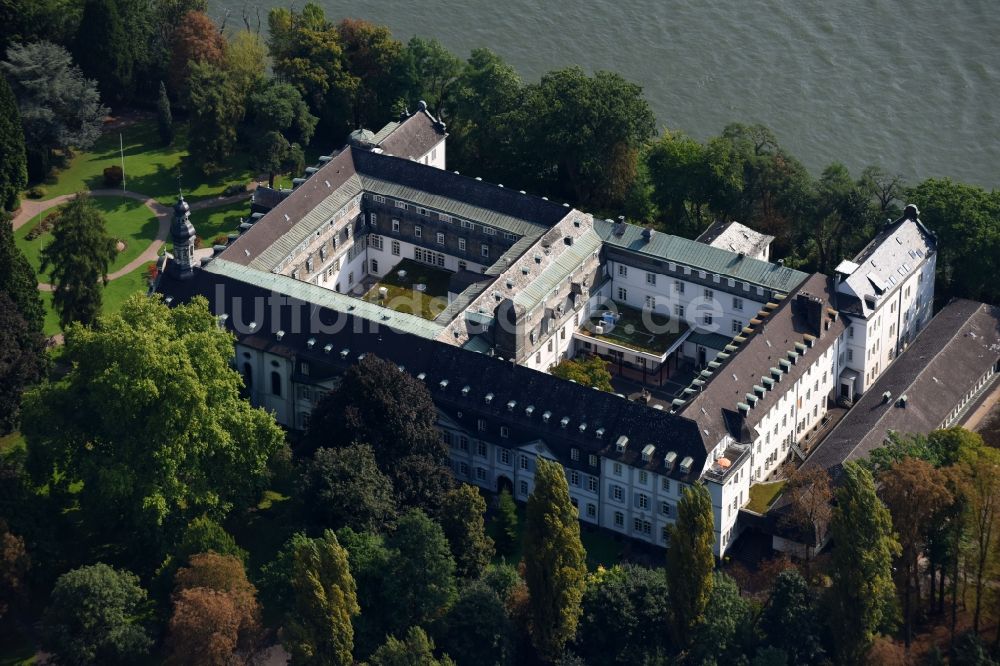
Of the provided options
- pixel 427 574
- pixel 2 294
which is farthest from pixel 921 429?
pixel 2 294

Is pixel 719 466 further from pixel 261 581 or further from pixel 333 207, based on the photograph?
pixel 333 207

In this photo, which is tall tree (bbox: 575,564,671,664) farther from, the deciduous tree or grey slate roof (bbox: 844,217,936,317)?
grey slate roof (bbox: 844,217,936,317)

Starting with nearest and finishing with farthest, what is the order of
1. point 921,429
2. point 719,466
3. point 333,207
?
1. point 719,466
2. point 921,429
3. point 333,207

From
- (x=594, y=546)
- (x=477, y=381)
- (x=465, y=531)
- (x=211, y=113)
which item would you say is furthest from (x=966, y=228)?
(x=211, y=113)

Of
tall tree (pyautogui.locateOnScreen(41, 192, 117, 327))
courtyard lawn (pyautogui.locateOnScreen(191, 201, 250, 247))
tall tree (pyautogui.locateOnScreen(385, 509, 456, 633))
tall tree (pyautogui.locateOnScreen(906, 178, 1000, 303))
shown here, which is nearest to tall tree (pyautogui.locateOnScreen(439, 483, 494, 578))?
tall tree (pyautogui.locateOnScreen(385, 509, 456, 633))

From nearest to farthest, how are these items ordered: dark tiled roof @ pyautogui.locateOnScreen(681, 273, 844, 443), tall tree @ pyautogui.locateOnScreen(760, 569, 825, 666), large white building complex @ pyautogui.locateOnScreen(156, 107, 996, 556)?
tall tree @ pyautogui.locateOnScreen(760, 569, 825, 666) → dark tiled roof @ pyautogui.locateOnScreen(681, 273, 844, 443) → large white building complex @ pyautogui.locateOnScreen(156, 107, 996, 556)

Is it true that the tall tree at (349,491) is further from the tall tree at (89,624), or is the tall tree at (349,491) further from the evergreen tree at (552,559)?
the tall tree at (89,624)

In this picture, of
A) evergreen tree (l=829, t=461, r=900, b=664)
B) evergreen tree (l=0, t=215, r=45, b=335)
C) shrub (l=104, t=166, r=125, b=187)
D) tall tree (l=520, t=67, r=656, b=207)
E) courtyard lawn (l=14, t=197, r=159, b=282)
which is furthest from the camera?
shrub (l=104, t=166, r=125, b=187)
